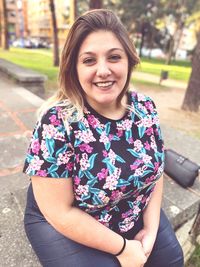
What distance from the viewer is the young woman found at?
1334 millimetres

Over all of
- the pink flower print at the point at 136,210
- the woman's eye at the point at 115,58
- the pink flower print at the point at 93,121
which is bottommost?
the pink flower print at the point at 136,210

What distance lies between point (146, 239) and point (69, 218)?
517mm

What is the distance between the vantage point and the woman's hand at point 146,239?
5.10 ft

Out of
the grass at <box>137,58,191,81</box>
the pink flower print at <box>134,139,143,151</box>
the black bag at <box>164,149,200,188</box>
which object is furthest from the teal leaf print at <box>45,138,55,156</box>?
the grass at <box>137,58,191,81</box>

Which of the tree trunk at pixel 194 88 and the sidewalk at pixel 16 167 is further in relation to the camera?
the tree trunk at pixel 194 88

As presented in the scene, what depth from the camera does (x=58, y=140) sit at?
132 cm

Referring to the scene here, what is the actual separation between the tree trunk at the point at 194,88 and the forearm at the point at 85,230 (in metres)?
6.51

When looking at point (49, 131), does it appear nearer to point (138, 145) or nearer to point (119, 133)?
point (119, 133)

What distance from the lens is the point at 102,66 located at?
4.51 feet

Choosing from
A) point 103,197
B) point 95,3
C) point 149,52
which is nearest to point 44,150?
point 103,197

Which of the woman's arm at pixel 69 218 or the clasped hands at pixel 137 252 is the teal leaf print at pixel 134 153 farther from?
the clasped hands at pixel 137 252

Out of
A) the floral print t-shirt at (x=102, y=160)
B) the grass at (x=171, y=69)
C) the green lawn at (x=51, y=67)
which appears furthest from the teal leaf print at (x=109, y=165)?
the grass at (x=171, y=69)

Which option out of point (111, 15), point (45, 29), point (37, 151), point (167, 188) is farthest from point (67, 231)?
point (45, 29)

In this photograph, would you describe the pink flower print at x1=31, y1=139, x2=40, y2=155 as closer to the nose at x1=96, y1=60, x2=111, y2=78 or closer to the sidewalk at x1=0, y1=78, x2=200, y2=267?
the nose at x1=96, y1=60, x2=111, y2=78
